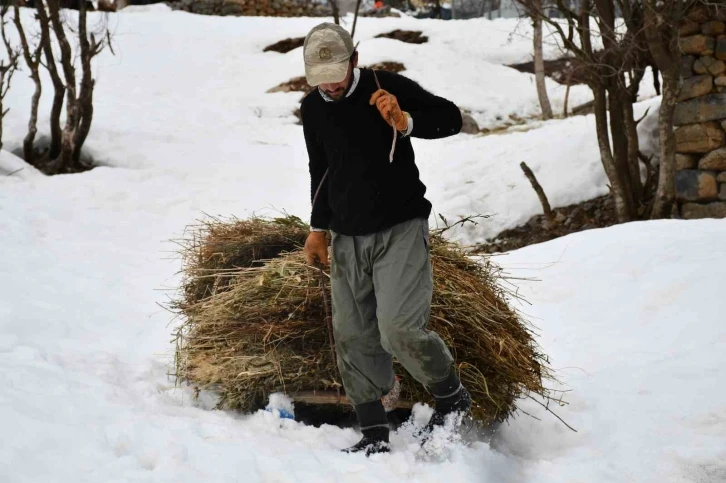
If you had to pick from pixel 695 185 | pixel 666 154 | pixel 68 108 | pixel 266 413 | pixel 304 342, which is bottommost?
pixel 266 413

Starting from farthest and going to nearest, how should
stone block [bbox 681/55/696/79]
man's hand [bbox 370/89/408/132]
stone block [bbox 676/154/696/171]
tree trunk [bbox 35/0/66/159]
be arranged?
tree trunk [bbox 35/0/66/159] < stone block [bbox 676/154/696/171] < stone block [bbox 681/55/696/79] < man's hand [bbox 370/89/408/132]

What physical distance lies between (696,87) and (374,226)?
6.55 metres

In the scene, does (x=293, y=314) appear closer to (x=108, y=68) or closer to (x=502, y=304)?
(x=502, y=304)

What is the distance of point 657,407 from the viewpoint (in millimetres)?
3648

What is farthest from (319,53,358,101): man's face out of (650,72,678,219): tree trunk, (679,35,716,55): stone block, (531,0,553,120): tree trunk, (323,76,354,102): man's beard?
(531,0,553,120): tree trunk

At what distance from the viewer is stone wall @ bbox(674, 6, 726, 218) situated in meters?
Result: 8.12

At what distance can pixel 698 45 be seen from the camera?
8195mm

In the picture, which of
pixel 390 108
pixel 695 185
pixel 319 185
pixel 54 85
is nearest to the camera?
pixel 390 108

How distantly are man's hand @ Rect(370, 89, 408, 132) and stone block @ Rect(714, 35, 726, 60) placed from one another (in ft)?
21.1

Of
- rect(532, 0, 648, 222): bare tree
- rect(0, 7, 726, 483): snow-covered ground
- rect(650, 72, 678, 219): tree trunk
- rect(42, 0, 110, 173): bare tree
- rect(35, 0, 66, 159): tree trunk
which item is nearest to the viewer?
rect(0, 7, 726, 483): snow-covered ground

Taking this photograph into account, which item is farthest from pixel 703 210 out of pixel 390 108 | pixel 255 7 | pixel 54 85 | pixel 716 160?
pixel 255 7

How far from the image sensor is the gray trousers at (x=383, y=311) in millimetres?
2955

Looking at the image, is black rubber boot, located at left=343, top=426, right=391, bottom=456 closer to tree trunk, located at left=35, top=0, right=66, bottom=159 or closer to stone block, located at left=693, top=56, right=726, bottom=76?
stone block, located at left=693, top=56, right=726, bottom=76

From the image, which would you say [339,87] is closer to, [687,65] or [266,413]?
[266,413]
